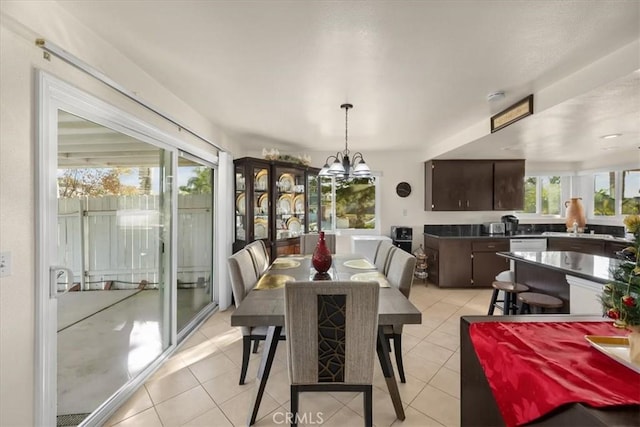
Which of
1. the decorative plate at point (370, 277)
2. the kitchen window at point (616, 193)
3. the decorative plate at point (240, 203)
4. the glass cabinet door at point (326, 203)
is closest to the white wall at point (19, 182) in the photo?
the decorative plate at point (370, 277)

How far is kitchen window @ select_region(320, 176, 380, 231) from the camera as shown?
16.4ft

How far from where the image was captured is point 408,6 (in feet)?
4.47

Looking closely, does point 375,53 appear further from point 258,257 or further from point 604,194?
point 604,194

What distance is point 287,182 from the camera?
14.0 ft

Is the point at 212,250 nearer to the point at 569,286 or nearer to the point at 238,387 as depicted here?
the point at 238,387

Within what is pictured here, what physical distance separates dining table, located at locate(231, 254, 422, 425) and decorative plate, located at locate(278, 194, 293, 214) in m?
1.84

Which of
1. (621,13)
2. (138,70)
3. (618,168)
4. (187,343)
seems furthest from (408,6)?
(618,168)

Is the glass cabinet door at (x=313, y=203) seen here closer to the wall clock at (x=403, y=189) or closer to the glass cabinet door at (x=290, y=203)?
the glass cabinet door at (x=290, y=203)

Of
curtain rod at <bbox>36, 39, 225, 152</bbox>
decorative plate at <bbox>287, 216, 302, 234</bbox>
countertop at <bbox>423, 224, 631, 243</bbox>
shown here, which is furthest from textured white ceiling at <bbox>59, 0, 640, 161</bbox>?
countertop at <bbox>423, 224, 631, 243</bbox>

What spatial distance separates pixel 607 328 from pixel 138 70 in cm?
302

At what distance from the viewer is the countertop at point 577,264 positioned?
1859 mm

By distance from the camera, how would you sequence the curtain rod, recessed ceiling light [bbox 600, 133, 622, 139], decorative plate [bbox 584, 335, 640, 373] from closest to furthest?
1. decorative plate [bbox 584, 335, 640, 373]
2. the curtain rod
3. recessed ceiling light [bbox 600, 133, 622, 139]

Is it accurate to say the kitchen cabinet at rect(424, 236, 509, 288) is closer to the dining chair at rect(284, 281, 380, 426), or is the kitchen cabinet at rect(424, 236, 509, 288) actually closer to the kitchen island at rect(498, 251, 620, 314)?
the kitchen island at rect(498, 251, 620, 314)

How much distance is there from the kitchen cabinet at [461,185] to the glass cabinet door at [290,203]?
2244 mm
